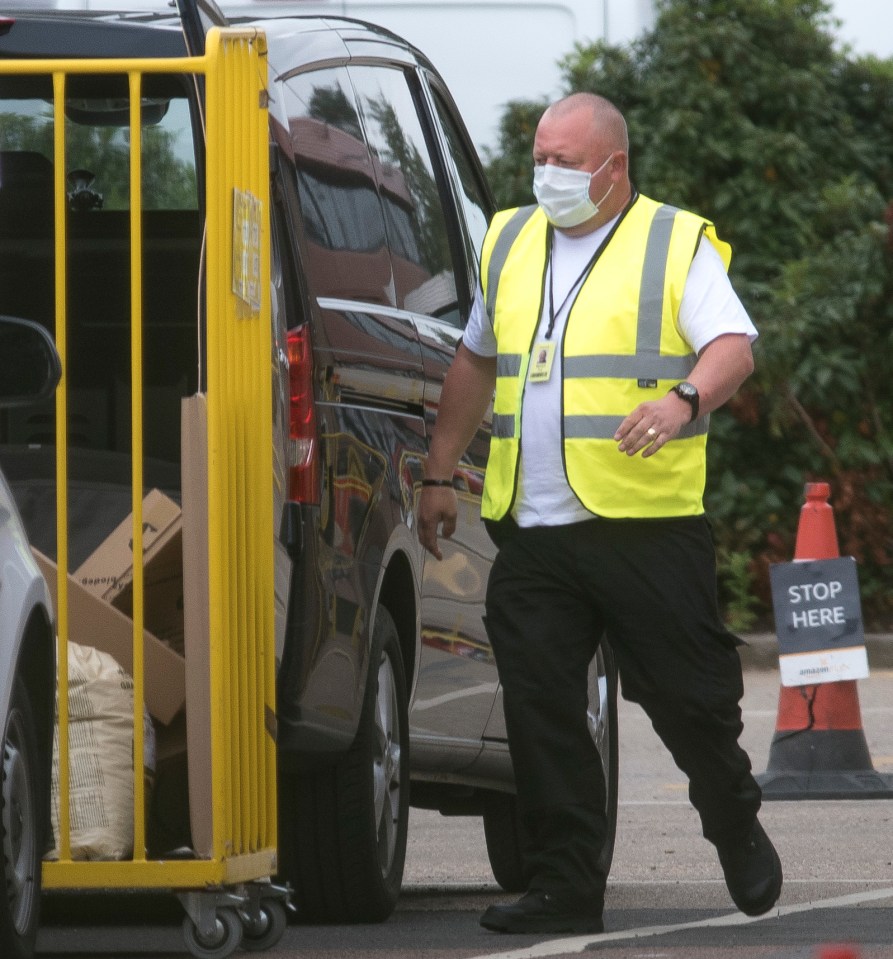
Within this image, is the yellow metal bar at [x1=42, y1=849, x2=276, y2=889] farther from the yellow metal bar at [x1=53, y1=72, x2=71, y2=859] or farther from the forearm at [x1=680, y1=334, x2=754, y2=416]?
the forearm at [x1=680, y1=334, x2=754, y2=416]

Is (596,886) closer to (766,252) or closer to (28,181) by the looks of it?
(28,181)

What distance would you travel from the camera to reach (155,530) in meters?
4.96

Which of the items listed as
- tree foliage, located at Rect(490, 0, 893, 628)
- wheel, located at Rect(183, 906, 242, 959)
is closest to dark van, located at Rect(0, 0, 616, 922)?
wheel, located at Rect(183, 906, 242, 959)

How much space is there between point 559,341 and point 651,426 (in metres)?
0.40

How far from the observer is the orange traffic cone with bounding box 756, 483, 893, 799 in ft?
28.0

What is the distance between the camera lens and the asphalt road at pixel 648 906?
4.93 metres

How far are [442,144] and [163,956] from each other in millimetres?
2325

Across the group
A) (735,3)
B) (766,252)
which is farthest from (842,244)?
(735,3)

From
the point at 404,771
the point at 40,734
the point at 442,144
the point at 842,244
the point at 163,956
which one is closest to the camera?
the point at 40,734

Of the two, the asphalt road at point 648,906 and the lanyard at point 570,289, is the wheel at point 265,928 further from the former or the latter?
the lanyard at point 570,289

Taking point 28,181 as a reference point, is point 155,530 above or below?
below

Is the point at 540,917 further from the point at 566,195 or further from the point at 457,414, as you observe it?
the point at 566,195

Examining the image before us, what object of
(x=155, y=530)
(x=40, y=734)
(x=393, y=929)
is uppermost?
(x=155, y=530)

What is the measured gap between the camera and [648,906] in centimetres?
590
